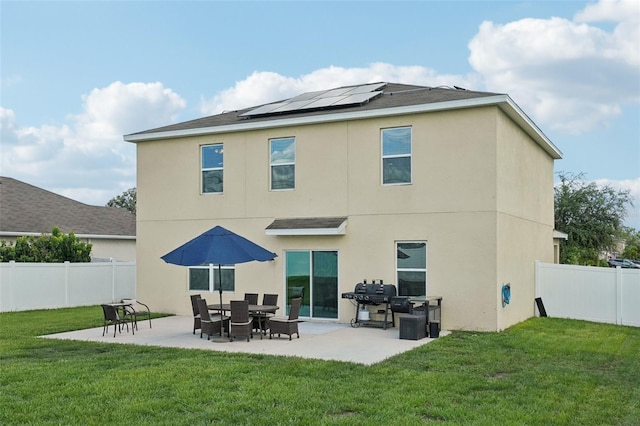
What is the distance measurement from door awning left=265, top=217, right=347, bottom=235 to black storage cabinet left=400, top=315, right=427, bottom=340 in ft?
10.9

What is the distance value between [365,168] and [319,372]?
24.6 ft

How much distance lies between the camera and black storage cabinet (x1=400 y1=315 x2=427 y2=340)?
13.1m

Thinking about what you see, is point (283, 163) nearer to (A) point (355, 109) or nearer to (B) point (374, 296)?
(A) point (355, 109)

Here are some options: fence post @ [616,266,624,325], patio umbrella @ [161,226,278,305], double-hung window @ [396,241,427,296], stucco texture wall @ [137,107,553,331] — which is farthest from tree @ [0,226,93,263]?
fence post @ [616,266,624,325]

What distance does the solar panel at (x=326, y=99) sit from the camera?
16906mm

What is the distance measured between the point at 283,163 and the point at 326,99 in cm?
251

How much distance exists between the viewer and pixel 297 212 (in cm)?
1678

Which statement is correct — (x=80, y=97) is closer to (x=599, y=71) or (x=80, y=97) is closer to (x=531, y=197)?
(x=531, y=197)

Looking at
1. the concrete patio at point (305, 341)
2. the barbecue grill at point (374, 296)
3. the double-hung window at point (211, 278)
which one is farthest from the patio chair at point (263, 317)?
the double-hung window at point (211, 278)

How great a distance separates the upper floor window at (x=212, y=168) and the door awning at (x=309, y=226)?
2.35 m

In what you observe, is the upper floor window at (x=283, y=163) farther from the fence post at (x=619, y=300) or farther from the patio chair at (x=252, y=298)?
the fence post at (x=619, y=300)

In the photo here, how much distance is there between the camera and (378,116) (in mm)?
15602

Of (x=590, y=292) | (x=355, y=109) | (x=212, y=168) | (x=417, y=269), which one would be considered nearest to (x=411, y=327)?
(x=417, y=269)

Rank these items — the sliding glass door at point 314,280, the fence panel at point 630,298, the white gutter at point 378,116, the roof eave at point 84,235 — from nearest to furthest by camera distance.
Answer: the white gutter at point 378,116 → the sliding glass door at point 314,280 → the fence panel at point 630,298 → the roof eave at point 84,235
